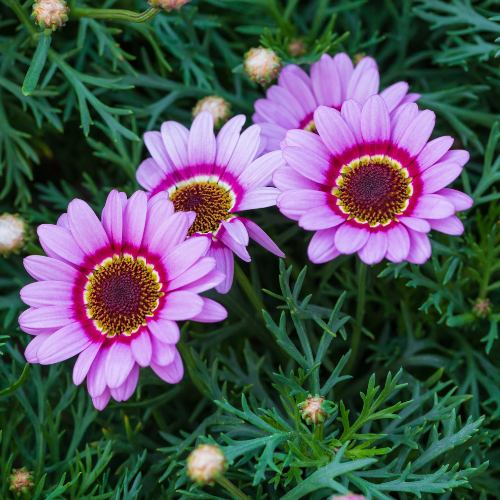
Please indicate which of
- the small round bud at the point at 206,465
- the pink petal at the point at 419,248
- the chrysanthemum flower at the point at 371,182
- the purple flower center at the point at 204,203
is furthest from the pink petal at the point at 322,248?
the small round bud at the point at 206,465

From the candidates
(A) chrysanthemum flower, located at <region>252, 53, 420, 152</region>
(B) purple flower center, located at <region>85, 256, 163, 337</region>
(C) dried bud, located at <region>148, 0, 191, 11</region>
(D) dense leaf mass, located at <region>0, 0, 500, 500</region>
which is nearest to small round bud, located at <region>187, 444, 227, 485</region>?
(D) dense leaf mass, located at <region>0, 0, 500, 500</region>

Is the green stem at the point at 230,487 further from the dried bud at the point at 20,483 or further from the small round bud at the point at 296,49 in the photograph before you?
the small round bud at the point at 296,49

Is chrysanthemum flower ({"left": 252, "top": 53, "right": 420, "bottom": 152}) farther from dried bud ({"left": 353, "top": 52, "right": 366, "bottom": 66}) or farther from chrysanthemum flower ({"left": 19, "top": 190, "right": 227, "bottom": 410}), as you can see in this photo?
chrysanthemum flower ({"left": 19, "top": 190, "right": 227, "bottom": 410})

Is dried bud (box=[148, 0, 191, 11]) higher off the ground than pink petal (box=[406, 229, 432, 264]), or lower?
higher

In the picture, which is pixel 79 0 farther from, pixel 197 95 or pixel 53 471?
pixel 53 471

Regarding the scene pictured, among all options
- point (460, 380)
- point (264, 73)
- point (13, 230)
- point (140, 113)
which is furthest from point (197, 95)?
point (460, 380)

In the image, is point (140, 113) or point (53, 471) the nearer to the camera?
point (53, 471)
